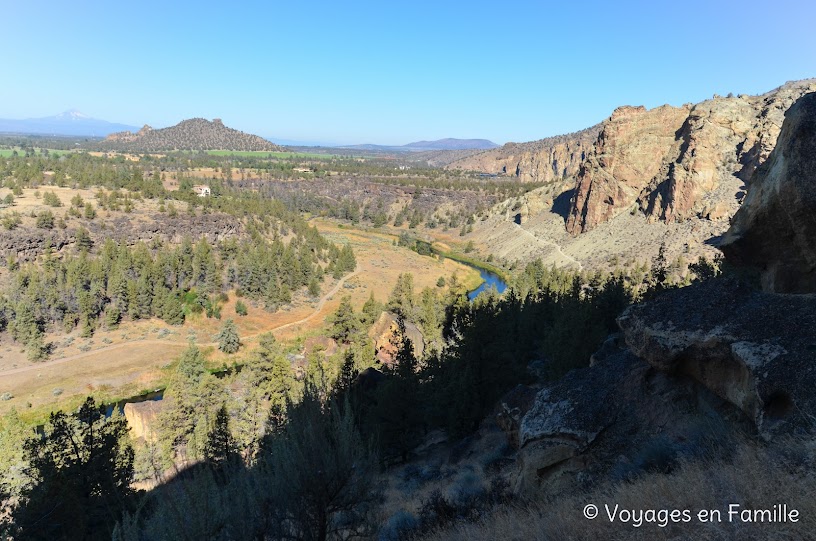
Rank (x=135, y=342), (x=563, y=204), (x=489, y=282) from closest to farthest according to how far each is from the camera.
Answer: (x=135, y=342)
(x=489, y=282)
(x=563, y=204)

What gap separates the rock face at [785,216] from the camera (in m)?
12.0

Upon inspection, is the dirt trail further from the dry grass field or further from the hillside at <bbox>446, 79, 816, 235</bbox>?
the hillside at <bbox>446, 79, 816, 235</bbox>

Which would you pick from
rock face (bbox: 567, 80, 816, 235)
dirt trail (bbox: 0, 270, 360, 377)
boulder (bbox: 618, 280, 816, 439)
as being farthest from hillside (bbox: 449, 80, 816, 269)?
boulder (bbox: 618, 280, 816, 439)

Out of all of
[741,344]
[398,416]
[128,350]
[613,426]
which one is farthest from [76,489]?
[128,350]

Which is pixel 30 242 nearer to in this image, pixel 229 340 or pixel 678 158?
pixel 229 340

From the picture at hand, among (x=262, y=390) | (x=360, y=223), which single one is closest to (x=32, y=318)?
(x=262, y=390)

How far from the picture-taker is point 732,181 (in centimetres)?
8369

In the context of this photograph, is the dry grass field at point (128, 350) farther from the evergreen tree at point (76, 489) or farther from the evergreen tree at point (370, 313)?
the evergreen tree at point (76, 489)

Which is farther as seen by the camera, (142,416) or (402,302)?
(402,302)

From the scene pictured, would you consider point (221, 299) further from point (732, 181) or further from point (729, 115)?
point (729, 115)

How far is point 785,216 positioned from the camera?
42.2 feet

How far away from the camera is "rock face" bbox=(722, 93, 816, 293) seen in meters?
12.0

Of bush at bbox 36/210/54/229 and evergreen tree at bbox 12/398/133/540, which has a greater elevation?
bush at bbox 36/210/54/229

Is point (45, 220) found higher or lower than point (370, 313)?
higher
